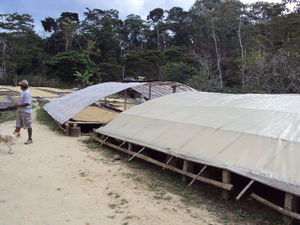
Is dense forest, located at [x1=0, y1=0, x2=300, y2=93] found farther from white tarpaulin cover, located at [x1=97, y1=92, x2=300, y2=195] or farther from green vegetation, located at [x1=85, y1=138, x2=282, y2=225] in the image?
green vegetation, located at [x1=85, y1=138, x2=282, y2=225]

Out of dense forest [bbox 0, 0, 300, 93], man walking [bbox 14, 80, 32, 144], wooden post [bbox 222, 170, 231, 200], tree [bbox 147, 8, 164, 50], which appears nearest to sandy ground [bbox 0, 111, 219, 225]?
wooden post [bbox 222, 170, 231, 200]

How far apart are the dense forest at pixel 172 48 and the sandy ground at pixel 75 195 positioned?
10.9m

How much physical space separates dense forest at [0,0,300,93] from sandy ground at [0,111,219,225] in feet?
35.9

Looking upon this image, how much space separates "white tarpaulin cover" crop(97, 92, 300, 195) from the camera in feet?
11.7

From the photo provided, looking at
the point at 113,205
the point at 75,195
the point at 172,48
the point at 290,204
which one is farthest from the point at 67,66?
the point at 290,204

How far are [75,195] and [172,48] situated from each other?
34.8m

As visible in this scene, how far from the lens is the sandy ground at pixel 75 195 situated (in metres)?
3.25

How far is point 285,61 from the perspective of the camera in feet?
43.3

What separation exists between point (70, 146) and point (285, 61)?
443 inches

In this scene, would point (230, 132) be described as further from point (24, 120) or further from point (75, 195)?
point (24, 120)

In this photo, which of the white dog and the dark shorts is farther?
the dark shorts

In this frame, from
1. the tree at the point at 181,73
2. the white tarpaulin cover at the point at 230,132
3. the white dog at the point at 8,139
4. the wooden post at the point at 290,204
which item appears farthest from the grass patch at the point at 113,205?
the tree at the point at 181,73

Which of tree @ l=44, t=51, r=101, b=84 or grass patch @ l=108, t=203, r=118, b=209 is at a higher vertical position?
tree @ l=44, t=51, r=101, b=84

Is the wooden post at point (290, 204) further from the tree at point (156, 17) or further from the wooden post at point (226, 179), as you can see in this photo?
the tree at point (156, 17)
